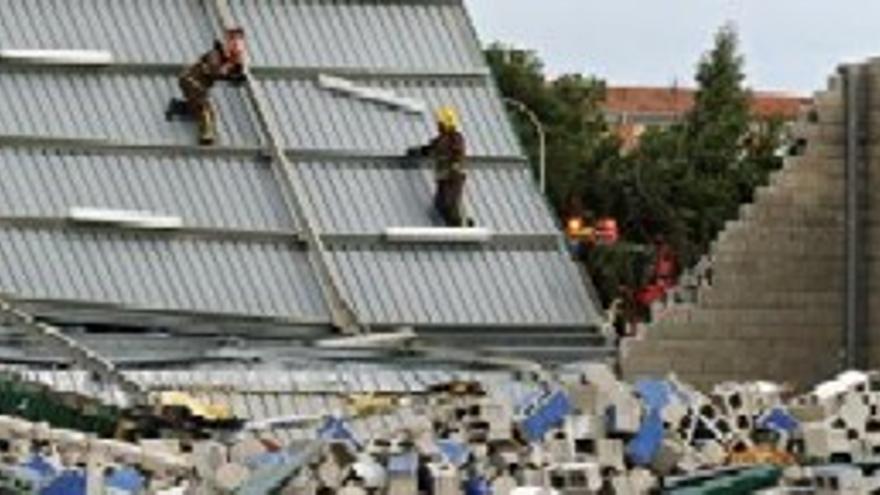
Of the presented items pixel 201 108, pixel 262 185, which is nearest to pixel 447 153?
pixel 262 185

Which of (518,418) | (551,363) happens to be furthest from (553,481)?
(551,363)

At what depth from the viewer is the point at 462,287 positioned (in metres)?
38.6

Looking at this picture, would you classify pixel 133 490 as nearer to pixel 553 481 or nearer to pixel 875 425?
pixel 553 481

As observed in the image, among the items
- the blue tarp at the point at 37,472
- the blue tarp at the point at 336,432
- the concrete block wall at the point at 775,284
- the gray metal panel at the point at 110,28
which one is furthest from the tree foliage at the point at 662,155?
the blue tarp at the point at 37,472

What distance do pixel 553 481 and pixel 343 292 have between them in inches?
597

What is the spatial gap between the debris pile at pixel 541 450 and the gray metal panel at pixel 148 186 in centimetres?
1059

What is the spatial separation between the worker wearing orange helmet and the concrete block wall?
6.80 meters

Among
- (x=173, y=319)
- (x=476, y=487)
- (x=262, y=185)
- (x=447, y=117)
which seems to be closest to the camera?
(x=476, y=487)

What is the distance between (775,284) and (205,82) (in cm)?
803

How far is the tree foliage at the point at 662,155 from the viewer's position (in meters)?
76.1

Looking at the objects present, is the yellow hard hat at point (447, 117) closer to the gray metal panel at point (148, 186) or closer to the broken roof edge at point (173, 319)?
the gray metal panel at point (148, 186)

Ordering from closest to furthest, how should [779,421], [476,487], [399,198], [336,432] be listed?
1. [476,487]
2. [336,432]
3. [779,421]
4. [399,198]

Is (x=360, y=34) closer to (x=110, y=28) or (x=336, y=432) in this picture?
(x=110, y=28)

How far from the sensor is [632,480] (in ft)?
75.0
